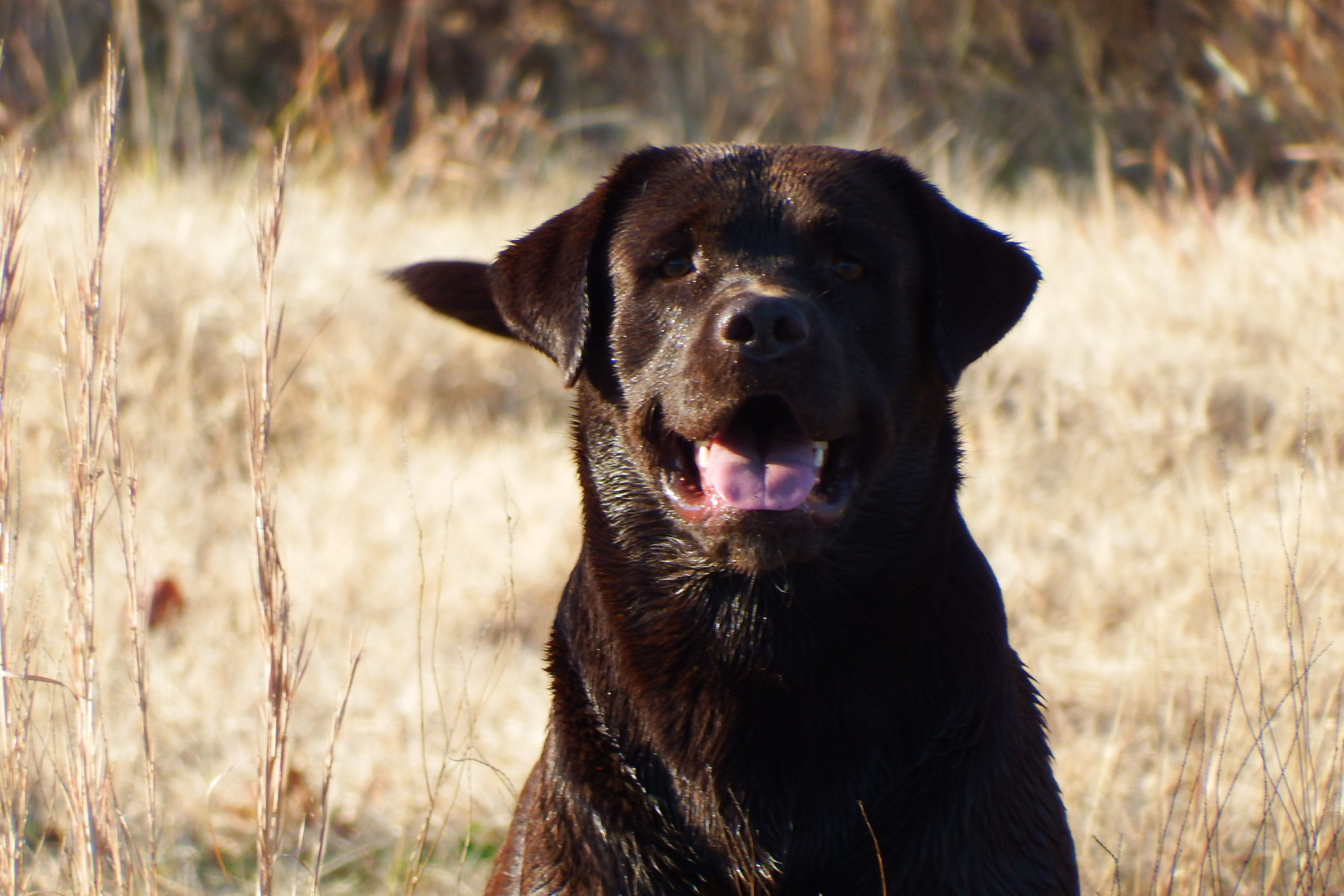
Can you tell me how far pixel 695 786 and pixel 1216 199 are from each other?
5.82m

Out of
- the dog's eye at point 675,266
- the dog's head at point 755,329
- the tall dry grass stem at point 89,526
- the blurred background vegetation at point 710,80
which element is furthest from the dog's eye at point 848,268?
the blurred background vegetation at point 710,80

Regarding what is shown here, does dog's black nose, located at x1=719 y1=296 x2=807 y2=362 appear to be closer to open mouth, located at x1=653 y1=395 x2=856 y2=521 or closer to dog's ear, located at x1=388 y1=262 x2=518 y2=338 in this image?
open mouth, located at x1=653 y1=395 x2=856 y2=521

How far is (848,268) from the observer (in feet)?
8.43

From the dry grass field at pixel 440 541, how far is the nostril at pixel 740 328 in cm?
76

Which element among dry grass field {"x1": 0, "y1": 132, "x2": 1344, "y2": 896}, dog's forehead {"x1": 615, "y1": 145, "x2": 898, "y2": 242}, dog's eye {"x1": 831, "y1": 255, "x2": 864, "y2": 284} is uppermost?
dog's forehead {"x1": 615, "y1": 145, "x2": 898, "y2": 242}

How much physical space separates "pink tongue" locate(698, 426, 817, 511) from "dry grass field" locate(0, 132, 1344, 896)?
0.62 metres

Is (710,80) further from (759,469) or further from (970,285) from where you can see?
(759,469)

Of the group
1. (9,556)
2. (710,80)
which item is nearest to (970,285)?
(9,556)

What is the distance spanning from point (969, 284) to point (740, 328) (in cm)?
49

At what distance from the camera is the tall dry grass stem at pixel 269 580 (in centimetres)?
220

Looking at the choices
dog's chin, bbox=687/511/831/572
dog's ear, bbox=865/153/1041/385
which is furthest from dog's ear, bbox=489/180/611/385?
dog's ear, bbox=865/153/1041/385

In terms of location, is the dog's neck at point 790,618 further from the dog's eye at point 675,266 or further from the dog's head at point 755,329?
the dog's eye at point 675,266

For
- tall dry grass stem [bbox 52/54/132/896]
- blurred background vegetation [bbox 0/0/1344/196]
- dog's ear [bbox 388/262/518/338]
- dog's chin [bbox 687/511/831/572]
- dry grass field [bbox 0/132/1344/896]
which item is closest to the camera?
tall dry grass stem [bbox 52/54/132/896]

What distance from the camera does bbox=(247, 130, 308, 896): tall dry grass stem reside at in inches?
86.6
